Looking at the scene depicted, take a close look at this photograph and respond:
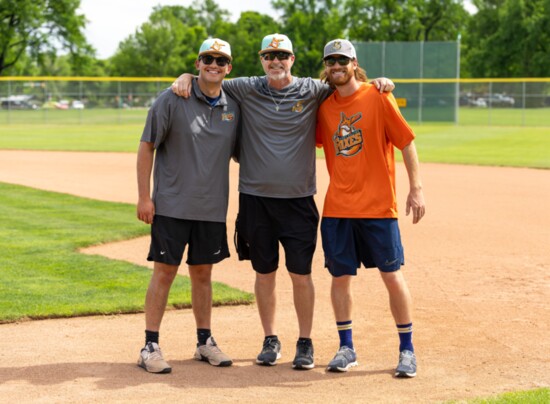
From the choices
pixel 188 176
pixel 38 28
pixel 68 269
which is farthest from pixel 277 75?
pixel 38 28

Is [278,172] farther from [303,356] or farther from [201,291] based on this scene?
[303,356]

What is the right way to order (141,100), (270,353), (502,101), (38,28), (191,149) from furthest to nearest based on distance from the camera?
(38,28), (141,100), (502,101), (270,353), (191,149)

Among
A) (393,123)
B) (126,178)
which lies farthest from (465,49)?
(393,123)

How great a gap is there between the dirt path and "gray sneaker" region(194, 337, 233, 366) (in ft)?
0.24

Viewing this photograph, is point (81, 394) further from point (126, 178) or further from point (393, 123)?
point (126, 178)

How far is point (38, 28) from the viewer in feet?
216

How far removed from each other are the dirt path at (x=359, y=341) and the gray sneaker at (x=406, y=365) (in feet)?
0.22

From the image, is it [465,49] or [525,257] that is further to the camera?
[465,49]

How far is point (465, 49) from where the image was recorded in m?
82.9

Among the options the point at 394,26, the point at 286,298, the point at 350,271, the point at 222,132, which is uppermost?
the point at 394,26

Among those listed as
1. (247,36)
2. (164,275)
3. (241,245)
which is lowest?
(164,275)

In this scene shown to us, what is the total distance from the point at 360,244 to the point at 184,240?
108cm

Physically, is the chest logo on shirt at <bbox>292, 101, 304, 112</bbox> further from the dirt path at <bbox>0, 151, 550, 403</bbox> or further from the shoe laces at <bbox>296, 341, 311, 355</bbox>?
the dirt path at <bbox>0, 151, 550, 403</bbox>

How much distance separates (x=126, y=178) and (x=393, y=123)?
44.5 feet
